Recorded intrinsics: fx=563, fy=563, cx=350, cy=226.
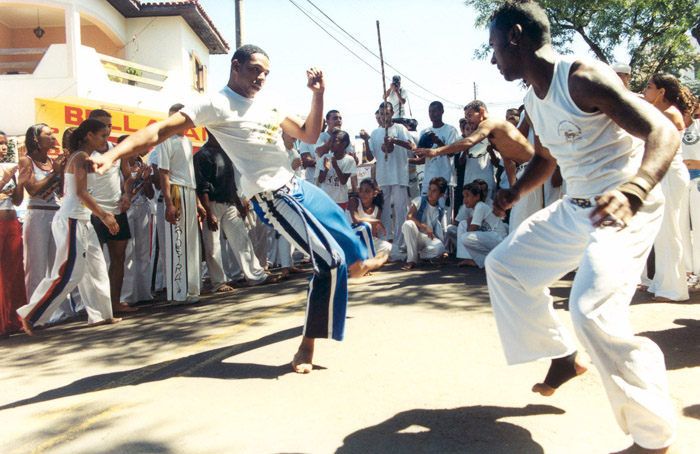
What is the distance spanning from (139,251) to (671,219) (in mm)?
6441

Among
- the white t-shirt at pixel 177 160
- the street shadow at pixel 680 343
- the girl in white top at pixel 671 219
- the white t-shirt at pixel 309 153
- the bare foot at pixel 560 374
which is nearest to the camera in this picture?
the bare foot at pixel 560 374

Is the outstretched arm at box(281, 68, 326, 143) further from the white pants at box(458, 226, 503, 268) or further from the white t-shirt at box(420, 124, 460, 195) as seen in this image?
the white t-shirt at box(420, 124, 460, 195)

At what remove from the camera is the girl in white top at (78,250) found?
5.48 meters

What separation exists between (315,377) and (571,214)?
188 cm

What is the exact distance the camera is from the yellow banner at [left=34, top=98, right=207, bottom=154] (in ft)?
49.6

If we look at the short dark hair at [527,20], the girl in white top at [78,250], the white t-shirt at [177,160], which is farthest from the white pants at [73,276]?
the short dark hair at [527,20]

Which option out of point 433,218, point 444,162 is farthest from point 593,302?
point 444,162

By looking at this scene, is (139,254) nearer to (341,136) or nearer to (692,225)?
(341,136)

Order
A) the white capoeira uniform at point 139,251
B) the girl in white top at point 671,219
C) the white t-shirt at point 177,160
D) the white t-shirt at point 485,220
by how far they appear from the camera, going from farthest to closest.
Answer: the white t-shirt at point 485,220 < the white capoeira uniform at point 139,251 < the white t-shirt at point 177,160 < the girl in white top at point 671,219

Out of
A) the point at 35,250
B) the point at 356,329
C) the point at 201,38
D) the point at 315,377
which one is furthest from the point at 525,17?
the point at 201,38

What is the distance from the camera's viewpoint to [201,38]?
28.8 m

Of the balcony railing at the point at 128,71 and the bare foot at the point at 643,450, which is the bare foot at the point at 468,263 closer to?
the bare foot at the point at 643,450

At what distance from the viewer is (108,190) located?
6375 mm

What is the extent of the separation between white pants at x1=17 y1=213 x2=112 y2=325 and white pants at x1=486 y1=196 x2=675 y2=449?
14.4 feet
